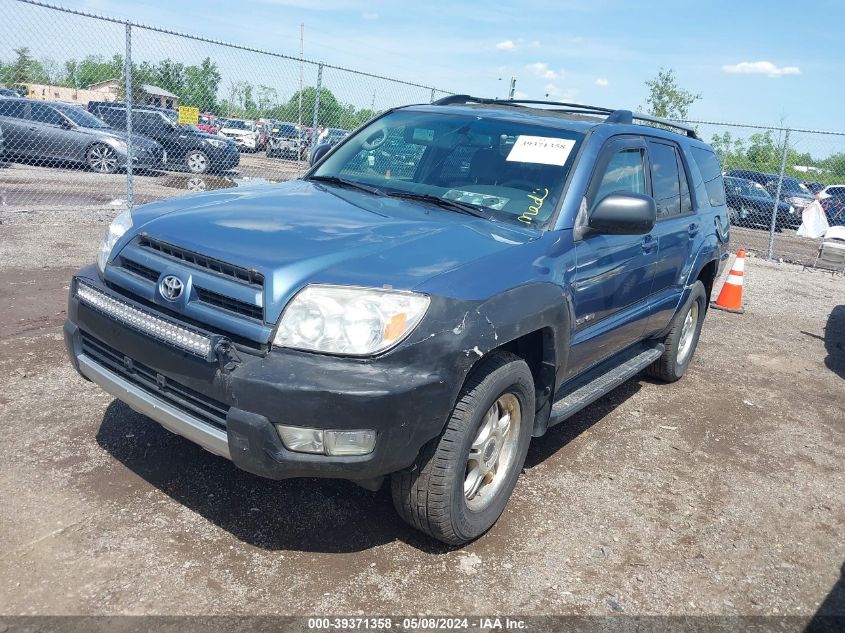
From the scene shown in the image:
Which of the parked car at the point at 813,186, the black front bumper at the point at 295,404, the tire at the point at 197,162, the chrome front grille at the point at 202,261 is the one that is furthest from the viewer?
the parked car at the point at 813,186

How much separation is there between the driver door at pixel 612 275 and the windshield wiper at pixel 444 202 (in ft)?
1.75

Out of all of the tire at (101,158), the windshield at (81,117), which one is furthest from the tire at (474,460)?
the windshield at (81,117)

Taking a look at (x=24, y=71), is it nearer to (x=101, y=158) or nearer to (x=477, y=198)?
(x=101, y=158)

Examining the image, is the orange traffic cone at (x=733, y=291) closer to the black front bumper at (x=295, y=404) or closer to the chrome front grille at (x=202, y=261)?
the black front bumper at (x=295, y=404)

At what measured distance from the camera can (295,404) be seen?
2455mm

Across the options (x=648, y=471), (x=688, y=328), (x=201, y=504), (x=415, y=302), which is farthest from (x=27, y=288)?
(x=688, y=328)

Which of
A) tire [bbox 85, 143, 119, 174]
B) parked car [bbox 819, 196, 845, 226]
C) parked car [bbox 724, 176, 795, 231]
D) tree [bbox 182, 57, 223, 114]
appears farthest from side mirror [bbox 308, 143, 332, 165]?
parked car [bbox 819, 196, 845, 226]

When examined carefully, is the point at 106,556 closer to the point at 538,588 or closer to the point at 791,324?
the point at 538,588

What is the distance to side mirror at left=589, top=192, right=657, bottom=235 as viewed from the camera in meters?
3.43

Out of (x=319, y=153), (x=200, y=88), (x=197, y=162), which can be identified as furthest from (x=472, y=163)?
(x=197, y=162)

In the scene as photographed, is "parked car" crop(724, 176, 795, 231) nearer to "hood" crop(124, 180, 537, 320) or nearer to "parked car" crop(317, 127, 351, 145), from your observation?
"parked car" crop(317, 127, 351, 145)

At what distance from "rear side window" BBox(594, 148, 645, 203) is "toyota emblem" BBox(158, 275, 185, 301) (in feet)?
7.09

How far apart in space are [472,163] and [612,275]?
98 cm

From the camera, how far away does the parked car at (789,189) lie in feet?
59.3
